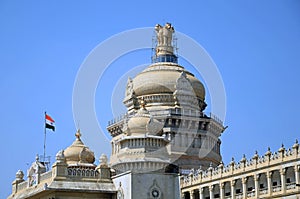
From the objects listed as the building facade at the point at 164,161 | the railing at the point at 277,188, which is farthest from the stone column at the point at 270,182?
the railing at the point at 277,188

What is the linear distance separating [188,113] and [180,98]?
210 centimetres

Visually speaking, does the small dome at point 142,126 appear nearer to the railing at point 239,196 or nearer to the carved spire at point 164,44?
the railing at point 239,196

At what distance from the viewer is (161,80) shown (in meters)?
71.6


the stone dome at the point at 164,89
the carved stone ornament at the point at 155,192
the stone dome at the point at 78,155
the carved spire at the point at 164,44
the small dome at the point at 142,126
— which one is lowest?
the carved stone ornament at the point at 155,192

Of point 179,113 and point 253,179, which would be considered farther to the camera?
point 179,113

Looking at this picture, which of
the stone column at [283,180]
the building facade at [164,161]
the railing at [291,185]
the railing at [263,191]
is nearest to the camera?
the building facade at [164,161]

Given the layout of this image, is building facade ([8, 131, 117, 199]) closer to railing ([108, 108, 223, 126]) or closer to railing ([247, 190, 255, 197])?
railing ([247, 190, 255, 197])

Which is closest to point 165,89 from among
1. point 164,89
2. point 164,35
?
point 164,89

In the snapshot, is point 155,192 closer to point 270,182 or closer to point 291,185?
point 270,182

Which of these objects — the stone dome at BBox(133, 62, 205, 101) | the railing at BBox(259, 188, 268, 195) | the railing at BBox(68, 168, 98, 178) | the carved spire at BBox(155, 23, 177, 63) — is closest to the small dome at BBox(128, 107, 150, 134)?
the railing at BBox(68, 168, 98, 178)

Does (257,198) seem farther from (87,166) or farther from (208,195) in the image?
(87,166)

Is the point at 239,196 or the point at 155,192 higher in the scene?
the point at 239,196

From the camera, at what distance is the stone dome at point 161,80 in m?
71.5

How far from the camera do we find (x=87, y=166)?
49.8 metres
